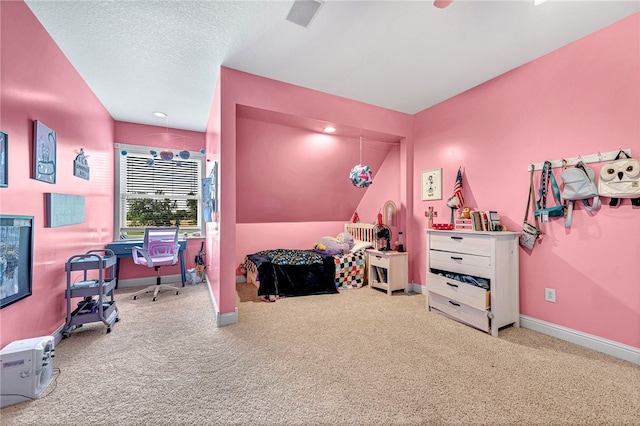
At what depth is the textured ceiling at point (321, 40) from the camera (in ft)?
6.49

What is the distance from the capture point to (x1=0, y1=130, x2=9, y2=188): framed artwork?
170 cm

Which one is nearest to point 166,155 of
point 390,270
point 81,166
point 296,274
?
point 81,166

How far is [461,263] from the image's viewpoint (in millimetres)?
2795

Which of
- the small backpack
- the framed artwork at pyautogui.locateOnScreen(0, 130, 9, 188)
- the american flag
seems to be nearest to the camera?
the framed artwork at pyautogui.locateOnScreen(0, 130, 9, 188)

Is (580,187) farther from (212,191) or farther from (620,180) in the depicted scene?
(212,191)

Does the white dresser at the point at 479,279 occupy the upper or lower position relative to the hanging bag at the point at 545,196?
lower

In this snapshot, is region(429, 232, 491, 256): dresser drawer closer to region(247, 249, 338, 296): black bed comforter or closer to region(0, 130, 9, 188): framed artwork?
region(247, 249, 338, 296): black bed comforter

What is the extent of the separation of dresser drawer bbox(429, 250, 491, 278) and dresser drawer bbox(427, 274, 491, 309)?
0.42ft

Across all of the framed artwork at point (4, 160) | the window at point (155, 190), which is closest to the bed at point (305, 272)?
the window at point (155, 190)

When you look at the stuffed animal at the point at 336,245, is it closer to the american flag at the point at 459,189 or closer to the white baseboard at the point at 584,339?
the american flag at the point at 459,189

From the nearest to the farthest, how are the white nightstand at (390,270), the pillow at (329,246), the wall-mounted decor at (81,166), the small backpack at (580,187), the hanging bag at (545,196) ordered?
the small backpack at (580,187) < the hanging bag at (545,196) < the wall-mounted decor at (81,166) < the white nightstand at (390,270) < the pillow at (329,246)

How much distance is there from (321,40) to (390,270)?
9.48 feet

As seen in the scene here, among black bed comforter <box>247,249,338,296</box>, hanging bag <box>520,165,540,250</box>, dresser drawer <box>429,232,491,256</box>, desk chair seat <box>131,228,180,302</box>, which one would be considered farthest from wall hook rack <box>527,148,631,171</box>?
desk chair seat <box>131,228,180,302</box>

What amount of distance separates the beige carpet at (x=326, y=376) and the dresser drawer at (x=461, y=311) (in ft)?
0.34
